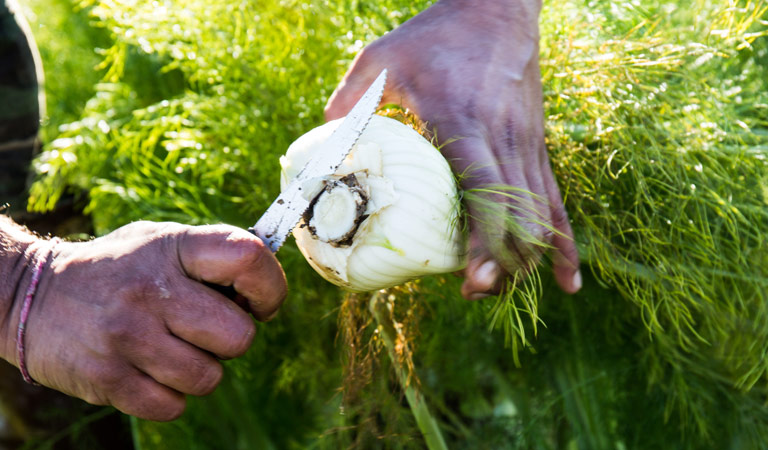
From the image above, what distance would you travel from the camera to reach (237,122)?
85cm

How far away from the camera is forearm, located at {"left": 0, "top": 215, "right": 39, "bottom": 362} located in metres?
0.52

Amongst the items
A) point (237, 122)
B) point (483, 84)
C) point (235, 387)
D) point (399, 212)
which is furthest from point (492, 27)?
point (235, 387)

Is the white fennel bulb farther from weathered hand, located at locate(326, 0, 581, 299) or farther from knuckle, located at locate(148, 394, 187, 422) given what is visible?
knuckle, located at locate(148, 394, 187, 422)

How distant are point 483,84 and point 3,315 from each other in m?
0.46

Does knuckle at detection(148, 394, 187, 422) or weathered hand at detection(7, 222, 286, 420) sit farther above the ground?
weathered hand at detection(7, 222, 286, 420)

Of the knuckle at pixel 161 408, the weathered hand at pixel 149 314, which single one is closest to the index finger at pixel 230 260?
the weathered hand at pixel 149 314

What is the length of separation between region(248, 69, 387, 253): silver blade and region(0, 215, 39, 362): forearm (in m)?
0.22

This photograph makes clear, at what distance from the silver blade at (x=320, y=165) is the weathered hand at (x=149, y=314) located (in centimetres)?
2

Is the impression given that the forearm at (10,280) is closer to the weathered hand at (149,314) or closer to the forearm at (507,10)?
the weathered hand at (149,314)

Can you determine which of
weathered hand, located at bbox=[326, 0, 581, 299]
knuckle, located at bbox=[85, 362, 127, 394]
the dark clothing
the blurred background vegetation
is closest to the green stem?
the blurred background vegetation

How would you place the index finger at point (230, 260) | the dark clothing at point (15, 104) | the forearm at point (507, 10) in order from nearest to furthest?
1. the index finger at point (230, 260)
2. the forearm at point (507, 10)
3. the dark clothing at point (15, 104)

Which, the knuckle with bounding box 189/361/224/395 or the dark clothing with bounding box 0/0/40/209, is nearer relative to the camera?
the knuckle with bounding box 189/361/224/395

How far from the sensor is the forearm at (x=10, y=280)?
524mm

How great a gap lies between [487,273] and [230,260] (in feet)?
0.66
